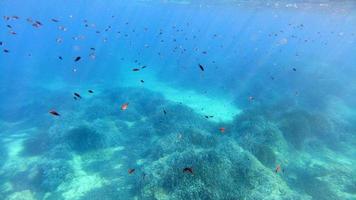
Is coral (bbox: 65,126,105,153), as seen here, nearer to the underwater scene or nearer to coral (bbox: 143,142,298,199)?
the underwater scene

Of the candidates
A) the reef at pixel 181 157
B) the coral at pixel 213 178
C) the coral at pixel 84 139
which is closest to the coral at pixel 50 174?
the reef at pixel 181 157

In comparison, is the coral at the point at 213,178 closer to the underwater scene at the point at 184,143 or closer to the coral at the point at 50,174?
the underwater scene at the point at 184,143

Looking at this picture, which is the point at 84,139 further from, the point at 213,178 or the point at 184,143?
the point at 213,178

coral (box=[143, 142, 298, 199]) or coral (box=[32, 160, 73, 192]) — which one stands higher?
coral (box=[143, 142, 298, 199])

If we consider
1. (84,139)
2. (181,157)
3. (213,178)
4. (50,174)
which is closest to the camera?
(213,178)

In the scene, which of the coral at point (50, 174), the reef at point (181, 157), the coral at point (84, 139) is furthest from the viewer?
the coral at point (84, 139)

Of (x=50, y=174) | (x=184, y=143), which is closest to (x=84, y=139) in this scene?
(x=50, y=174)

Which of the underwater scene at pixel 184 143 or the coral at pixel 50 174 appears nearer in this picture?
the underwater scene at pixel 184 143

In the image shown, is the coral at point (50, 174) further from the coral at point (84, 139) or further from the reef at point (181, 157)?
the coral at point (84, 139)

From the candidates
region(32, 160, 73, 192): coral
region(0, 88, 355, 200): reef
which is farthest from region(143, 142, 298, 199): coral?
region(32, 160, 73, 192): coral

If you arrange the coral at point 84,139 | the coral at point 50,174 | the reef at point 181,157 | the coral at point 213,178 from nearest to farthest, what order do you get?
the coral at point 213,178
the reef at point 181,157
the coral at point 50,174
the coral at point 84,139

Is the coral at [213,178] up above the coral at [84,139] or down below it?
above

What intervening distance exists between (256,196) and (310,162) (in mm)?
7389

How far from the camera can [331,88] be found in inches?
1272
